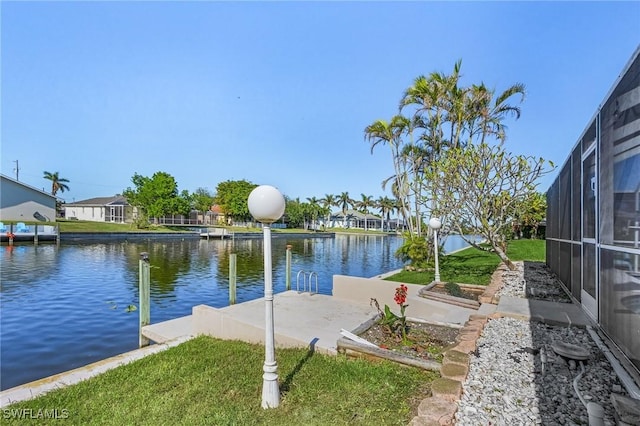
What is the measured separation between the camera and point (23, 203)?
29.1m

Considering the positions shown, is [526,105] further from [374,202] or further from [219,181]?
[374,202]

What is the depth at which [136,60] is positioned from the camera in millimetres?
10055

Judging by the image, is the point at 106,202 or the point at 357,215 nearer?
the point at 106,202

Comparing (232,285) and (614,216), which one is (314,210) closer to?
(232,285)

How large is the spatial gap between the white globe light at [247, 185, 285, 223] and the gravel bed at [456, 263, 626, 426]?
209 centimetres

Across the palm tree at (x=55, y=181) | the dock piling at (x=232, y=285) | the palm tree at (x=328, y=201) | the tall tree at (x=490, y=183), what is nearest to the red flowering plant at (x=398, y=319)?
the tall tree at (x=490, y=183)

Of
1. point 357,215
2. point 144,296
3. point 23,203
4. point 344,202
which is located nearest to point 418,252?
point 144,296

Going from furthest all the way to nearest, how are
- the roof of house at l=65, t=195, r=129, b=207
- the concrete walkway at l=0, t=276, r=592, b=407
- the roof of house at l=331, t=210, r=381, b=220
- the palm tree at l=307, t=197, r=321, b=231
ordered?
the roof of house at l=331, t=210, r=381, b=220, the palm tree at l=307, t=197, r=321, b=231, the roof of house at l=65, t=195, r=129, b=207, the concrete walkway at l=0, t=276, r=592, b=407

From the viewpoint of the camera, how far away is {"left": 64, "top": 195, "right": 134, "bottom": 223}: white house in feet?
144

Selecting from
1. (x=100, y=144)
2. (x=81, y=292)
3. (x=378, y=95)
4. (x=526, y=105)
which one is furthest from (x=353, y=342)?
(x=100, y=144)

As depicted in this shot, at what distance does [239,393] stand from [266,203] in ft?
5.96

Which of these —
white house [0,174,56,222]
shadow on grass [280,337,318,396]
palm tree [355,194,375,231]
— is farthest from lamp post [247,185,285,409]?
palm tree [355,194,375,231]

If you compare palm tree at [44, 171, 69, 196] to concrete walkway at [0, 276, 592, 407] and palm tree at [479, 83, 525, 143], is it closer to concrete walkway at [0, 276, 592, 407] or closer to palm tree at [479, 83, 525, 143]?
concrete walkway at [0, 276, 592, 407]

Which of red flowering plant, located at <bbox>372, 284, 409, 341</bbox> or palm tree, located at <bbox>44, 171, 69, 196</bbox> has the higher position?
palm tree, located at <bbox>44, 171, 69, 196</bbox>
